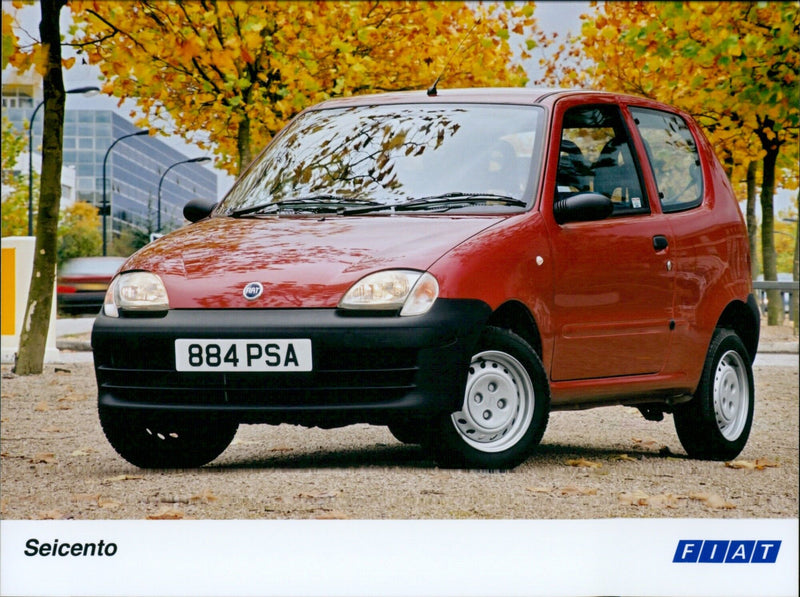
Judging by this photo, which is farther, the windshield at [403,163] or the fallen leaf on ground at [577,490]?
the windshield at [403,163]

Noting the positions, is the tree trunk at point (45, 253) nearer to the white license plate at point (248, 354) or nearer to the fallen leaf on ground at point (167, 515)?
the white license plate at point (248, 354)

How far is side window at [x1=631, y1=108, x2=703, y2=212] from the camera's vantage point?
23.9 ft

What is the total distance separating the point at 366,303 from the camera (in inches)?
223

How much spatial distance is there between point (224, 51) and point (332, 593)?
2.87 meters

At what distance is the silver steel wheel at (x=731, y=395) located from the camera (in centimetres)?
754

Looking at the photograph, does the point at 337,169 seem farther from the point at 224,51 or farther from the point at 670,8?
the point at 670,8

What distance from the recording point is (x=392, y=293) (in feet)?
18.6

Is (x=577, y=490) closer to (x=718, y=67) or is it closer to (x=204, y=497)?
(x=204, y=497)

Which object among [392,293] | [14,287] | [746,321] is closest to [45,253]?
[14,287]

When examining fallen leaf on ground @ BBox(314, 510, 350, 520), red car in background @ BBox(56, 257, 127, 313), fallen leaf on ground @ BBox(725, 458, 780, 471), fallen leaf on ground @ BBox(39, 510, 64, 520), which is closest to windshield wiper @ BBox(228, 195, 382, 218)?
red car in background @ BBox(56, 257, 127, 313)

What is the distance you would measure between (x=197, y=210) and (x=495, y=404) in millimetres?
1808

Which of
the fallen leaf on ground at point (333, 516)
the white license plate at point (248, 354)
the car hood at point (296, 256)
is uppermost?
the car hood at point (296, 256)

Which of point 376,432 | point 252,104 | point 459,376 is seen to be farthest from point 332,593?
point 252,104

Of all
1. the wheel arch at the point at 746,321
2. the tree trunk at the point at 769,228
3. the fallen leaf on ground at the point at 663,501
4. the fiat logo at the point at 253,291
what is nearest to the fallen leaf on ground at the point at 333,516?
the fiat logo at the point at 253,291
